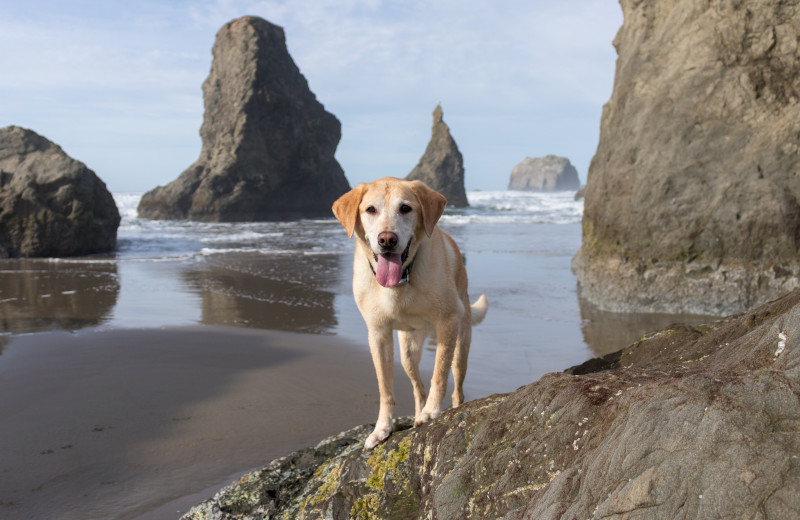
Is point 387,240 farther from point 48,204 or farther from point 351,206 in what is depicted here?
point 48,204

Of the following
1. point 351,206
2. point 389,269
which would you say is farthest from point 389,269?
point 351,206

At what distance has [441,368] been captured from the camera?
352cm

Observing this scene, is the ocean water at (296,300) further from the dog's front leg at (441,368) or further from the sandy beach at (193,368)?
the dog's front leg at (441,368)

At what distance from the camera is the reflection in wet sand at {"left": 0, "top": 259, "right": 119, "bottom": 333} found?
854 cm

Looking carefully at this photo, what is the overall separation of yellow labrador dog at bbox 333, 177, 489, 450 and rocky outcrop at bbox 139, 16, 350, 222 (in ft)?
150

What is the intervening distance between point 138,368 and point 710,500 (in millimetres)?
5918

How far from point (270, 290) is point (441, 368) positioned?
8.60 metres

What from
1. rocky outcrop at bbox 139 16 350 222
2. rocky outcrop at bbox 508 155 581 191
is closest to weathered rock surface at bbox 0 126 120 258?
rocky outcrop at bbox 139 16 350 222

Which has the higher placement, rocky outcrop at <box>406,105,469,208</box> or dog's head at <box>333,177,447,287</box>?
rocky outcrop at <box>406,105,469,208</box>

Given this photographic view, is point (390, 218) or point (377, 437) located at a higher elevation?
point (390, 218)

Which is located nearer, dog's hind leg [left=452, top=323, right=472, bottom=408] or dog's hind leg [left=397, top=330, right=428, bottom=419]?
dog's hind leg [left=397, top=330, right=428, bottom=419]

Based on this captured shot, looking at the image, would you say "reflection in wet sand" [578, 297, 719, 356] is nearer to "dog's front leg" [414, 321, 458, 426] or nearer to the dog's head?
"dog's front leg" [414, 321, 458, 426]

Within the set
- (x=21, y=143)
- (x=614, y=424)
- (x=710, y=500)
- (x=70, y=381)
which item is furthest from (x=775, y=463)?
(x=21, y=143)

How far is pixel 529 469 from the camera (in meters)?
2.09
